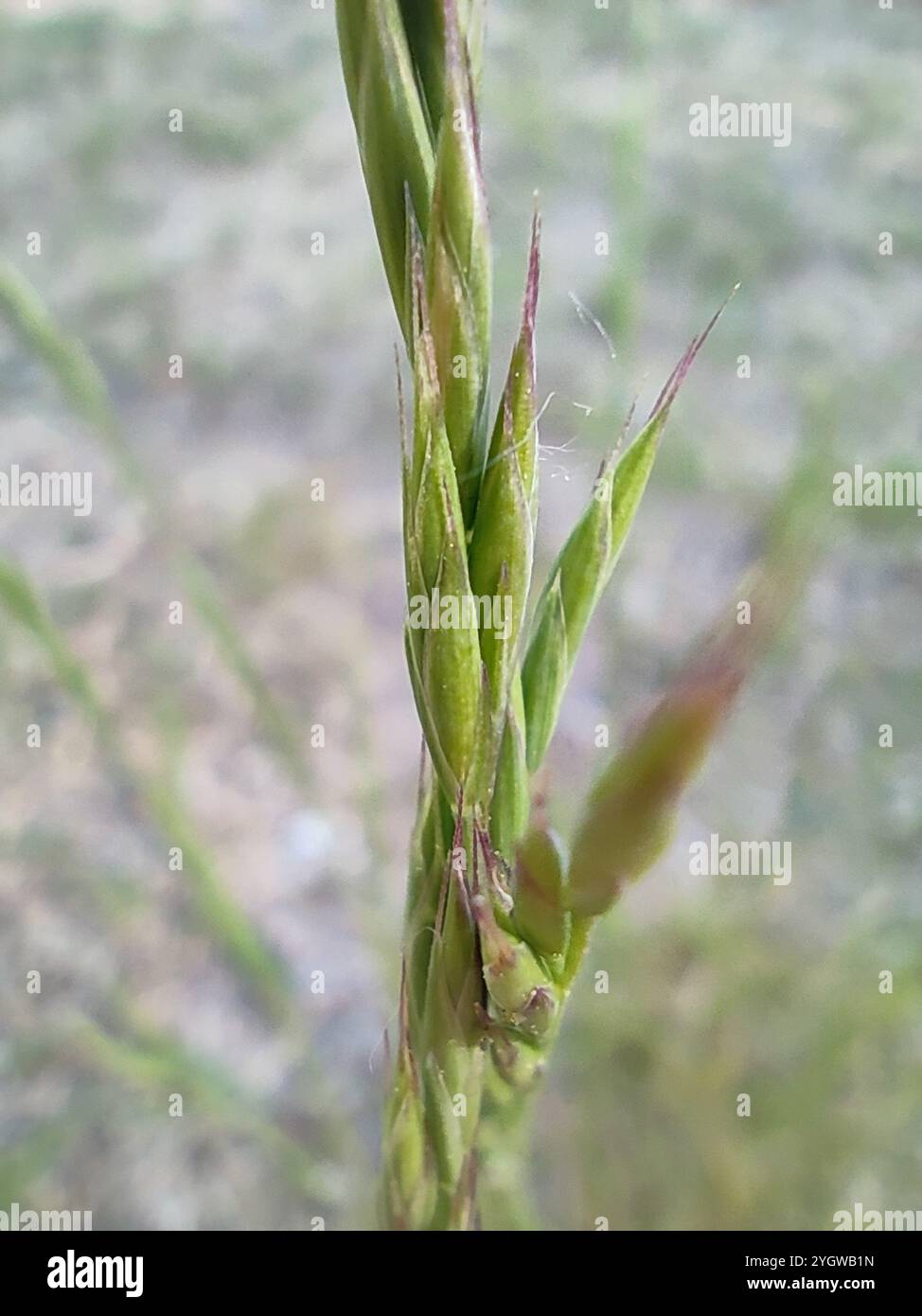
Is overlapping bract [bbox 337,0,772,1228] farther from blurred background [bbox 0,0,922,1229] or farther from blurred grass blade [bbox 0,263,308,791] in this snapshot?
blurred background [bbox 0,0,922,1229]

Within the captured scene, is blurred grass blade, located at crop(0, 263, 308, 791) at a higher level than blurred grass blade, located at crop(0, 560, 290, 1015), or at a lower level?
higher

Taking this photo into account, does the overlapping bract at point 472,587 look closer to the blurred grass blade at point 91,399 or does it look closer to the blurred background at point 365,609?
the blurred grass blade at point 91,399

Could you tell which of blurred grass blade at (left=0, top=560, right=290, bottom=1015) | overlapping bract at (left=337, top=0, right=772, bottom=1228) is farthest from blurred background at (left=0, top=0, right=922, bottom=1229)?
overlapping bract at (left=337, top=0, right=772, bottom=1228)

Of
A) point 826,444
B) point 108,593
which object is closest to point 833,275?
point 826,444

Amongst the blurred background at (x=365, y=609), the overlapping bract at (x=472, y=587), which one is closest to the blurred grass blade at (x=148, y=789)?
the blurred background at (x=365, y=609)

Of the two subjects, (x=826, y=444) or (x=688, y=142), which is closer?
(x=826, y=444)

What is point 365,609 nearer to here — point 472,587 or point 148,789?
point 148,789

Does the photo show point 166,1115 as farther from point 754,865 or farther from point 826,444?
point 826,444

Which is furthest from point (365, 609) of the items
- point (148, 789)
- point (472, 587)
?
point (472, 587)
